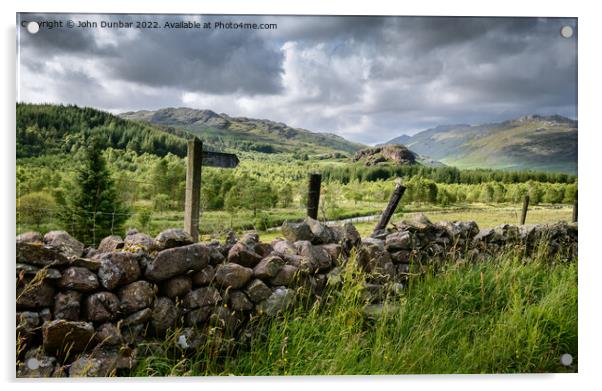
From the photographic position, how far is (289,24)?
4379mm

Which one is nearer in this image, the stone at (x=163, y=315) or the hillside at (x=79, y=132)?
the stone at (x=163, y=315)

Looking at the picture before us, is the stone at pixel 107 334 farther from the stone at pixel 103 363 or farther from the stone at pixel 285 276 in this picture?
the stone at pixel 285 276

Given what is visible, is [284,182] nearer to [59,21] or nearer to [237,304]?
[237,304]

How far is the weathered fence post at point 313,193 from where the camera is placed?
211 inches

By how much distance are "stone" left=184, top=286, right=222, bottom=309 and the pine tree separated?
1.36 metres

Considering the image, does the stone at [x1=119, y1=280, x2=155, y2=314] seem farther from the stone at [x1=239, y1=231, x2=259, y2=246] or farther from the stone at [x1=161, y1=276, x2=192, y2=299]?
the stone at [x1=239, y1=231, x2=259, y2=246]

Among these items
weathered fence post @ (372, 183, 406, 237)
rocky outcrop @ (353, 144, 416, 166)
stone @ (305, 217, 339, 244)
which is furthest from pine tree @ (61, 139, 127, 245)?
weathered fence post @ (372, 183, 406, 237)

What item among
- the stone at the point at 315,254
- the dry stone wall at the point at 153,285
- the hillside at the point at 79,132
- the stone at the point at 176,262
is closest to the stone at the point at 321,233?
the dry stone wall at the point at 153,285

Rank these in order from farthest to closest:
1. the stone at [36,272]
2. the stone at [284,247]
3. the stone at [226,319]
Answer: the stone at [284,247] < the stone at [226,319] < the stone at [36,272]

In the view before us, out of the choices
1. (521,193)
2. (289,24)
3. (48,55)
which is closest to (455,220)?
(521,193)

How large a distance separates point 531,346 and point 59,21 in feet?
16.4

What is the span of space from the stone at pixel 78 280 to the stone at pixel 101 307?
0.24 ft

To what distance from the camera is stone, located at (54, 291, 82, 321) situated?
347 centimetres

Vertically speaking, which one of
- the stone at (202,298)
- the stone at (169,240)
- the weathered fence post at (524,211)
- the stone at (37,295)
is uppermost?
the weathered fence post at (524,211)
